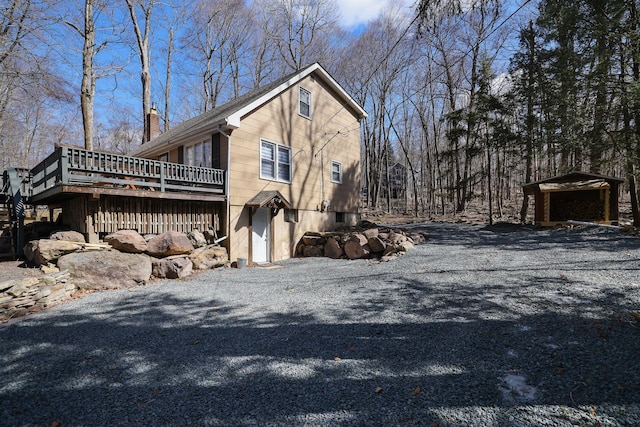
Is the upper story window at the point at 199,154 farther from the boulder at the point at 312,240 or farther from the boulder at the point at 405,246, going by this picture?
the boulder at the point at 405,246

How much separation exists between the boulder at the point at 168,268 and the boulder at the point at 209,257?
1.95 feet

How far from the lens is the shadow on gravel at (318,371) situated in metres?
2.52

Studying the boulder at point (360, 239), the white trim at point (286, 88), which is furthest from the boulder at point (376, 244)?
the white trim at point (286, 88)

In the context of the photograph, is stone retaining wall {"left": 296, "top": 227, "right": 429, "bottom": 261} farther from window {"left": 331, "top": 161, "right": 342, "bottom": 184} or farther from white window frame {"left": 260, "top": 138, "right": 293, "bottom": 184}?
window {"left": 331, "top": 161, "right": 342, "bottom": 184}

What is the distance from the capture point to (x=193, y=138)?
425 inches

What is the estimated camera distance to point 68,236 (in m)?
7.10

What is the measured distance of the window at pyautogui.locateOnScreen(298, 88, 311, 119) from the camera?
1245 cm

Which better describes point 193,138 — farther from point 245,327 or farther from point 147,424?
point 147,424

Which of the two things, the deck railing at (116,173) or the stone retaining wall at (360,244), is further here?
the stone retaining wall at (360,244)

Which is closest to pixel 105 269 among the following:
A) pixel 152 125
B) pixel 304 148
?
pixel 304 148

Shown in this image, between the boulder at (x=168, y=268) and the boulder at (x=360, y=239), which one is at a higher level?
the boulder at (x=360, y=239)

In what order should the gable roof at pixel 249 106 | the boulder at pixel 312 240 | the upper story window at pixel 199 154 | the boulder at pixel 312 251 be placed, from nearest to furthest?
the gable roof at pixel 249 106, the upper story window at pixel 199 154, the boulder at pixel 312 251, the boulder at pixel 312 240

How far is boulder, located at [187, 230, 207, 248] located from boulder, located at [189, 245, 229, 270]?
151 mm

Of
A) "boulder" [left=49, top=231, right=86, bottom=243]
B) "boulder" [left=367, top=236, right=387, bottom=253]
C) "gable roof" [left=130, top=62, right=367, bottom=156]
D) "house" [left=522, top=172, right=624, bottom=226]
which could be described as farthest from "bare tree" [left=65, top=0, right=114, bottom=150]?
"house" [left=522, top=172, right=624, bottom=226]
